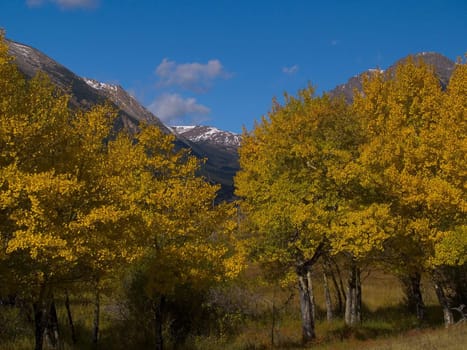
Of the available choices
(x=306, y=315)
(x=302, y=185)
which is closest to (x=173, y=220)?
(x=302, y=185)

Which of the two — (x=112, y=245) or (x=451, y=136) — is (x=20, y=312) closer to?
(x=112, y=245)

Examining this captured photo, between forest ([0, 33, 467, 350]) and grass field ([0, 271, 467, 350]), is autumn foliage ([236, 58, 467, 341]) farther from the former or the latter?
grass field ([0, 271, 467, 350])

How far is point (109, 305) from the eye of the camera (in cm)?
3033

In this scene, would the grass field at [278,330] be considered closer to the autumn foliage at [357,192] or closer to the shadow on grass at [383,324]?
the shadow on grass at [383,324]

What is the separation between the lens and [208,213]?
2109 centimetres

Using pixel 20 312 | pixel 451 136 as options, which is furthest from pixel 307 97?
pixel 20 312

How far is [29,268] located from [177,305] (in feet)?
43.4

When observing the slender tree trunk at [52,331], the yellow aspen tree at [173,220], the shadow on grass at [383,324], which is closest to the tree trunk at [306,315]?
the shadow on grass at [383,324]

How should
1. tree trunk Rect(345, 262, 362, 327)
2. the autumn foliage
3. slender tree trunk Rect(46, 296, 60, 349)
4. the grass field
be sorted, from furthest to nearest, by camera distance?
1. tree trunk Rect(345, 262, 362, 327)
2. slender tree trunk Rect(46, 296, 60, 349)
3. the grass field
4. the autumn foliage

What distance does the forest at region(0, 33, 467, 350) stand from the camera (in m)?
15.3

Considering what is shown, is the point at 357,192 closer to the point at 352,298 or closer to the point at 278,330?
the point at 352,298

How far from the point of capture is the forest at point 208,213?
15.3m

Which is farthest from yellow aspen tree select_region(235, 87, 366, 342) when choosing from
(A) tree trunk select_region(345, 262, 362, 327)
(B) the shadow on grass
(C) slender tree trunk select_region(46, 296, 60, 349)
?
(C) slender tree trunk select_region(46, 296, 60, 349)

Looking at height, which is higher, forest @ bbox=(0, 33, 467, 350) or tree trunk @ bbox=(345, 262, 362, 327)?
forest @ bbox=(0, 33, 467, 350)
